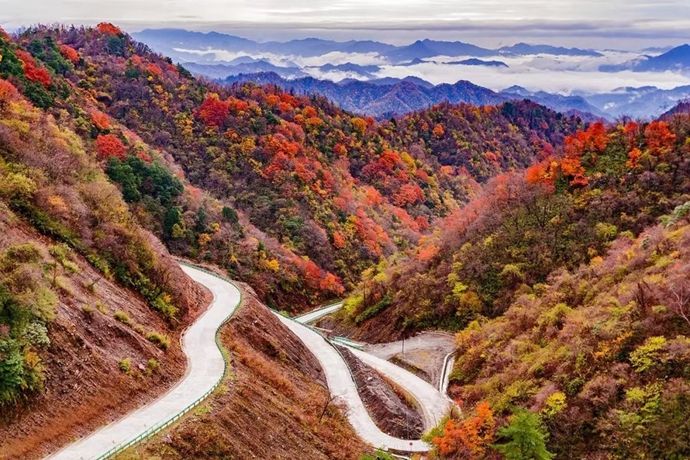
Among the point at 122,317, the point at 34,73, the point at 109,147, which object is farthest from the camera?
the point at 34,73

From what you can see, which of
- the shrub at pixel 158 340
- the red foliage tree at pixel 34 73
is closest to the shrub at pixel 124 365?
the shrub at pixel 158 340

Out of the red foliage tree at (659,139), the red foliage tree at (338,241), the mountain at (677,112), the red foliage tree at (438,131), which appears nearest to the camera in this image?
the red foliage tree at (659,139)

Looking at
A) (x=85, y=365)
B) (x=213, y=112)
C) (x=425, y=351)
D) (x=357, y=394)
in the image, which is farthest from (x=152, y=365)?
(x=213, y=112)

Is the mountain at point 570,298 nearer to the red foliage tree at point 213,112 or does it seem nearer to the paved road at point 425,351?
the paved road at point 425,351

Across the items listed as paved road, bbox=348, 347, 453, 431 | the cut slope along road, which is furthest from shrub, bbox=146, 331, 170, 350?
paved road, bbox=348, 347, 453, 431

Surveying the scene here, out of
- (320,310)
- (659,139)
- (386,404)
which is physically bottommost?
(320,310)

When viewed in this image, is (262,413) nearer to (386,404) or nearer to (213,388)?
(213,388)

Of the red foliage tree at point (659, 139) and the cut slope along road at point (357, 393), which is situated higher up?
the red foliage tree at point (659, 139)
